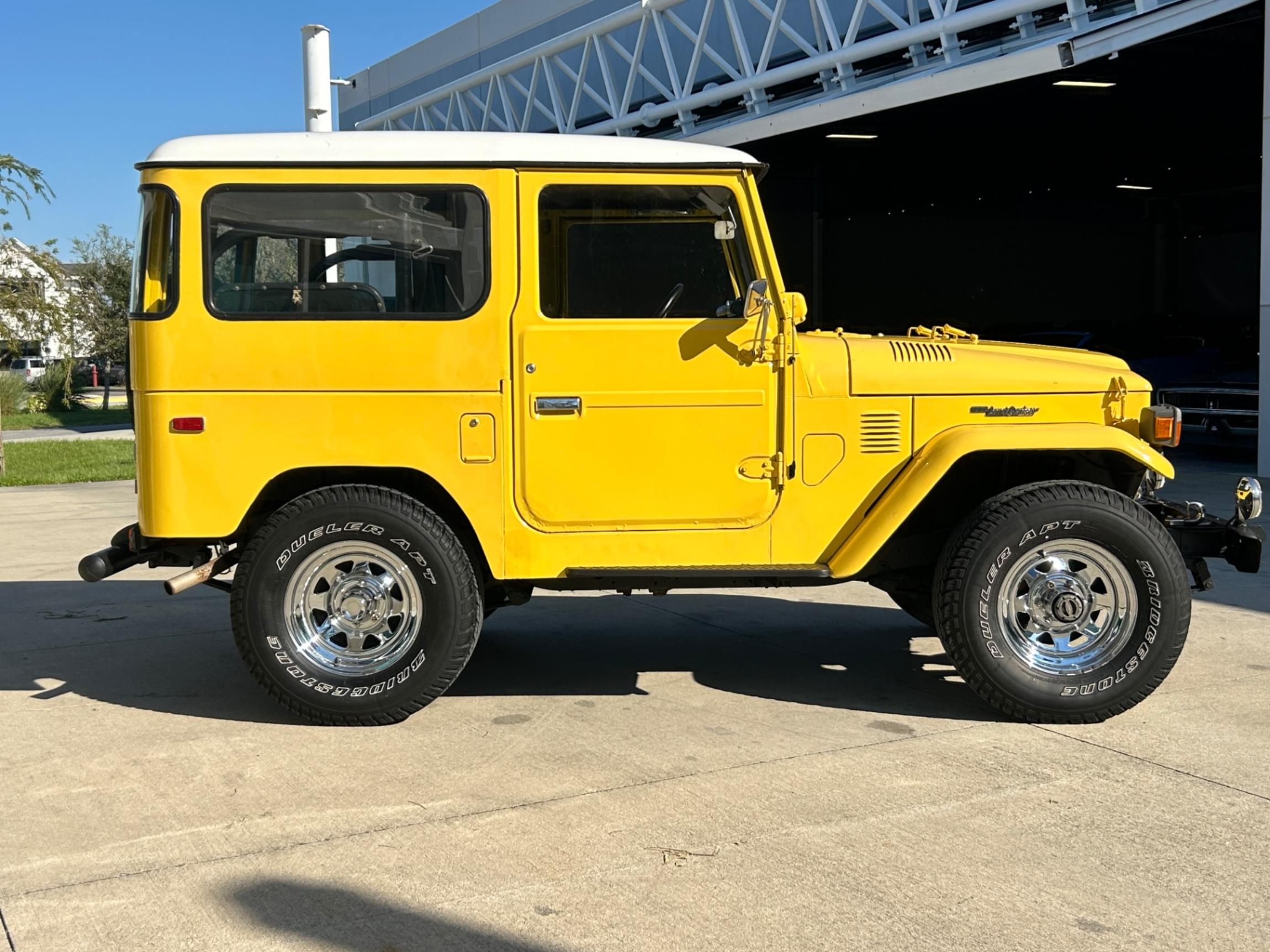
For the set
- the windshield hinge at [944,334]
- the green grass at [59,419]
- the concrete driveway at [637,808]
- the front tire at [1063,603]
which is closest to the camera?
the concrete driveway at [637,808]

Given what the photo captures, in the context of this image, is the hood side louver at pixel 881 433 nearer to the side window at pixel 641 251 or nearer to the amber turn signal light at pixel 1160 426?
the side window at pixel 641 251

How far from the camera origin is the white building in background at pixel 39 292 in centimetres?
1725

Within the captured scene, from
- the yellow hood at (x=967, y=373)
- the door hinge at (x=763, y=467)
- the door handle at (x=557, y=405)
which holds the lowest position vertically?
the door hinge at (x=763, y=467)

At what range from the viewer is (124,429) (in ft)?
84.8

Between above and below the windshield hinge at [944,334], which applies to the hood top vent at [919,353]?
→ below

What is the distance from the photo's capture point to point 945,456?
5121mm

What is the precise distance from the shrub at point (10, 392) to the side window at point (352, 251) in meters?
25.6

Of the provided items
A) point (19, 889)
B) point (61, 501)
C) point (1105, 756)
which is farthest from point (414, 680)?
point (61, 501)

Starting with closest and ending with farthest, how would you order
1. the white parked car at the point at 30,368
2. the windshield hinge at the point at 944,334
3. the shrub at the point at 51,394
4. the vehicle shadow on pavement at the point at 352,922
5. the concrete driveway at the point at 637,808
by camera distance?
1. the vehicle shadow on pavement at the point at 352,922
2. the concrete driveway at the point at 637,808
3. the windshield hinge at the point at 944,334
4. the shrub at the point at 51,394
5. the white parked car at the point at 30,368

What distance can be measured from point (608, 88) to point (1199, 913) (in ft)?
67.6

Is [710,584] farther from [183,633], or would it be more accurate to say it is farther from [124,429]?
[124,429]

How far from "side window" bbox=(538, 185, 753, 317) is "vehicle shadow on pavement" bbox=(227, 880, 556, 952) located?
251 centimetres

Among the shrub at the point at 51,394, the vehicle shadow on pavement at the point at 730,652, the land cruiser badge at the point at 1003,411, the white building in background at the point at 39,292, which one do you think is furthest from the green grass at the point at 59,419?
the land cruiser badge at the point at 1003,411

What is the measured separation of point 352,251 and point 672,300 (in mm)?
1313
